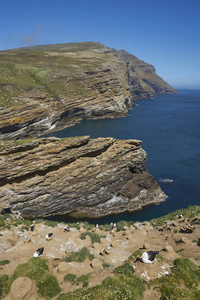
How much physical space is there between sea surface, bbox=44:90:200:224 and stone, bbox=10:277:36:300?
82.9 ft

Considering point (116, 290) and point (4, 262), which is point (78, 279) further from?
point (4, 262)

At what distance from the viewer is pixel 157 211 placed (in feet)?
129

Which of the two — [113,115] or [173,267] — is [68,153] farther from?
[113,115]

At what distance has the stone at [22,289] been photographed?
446 inches

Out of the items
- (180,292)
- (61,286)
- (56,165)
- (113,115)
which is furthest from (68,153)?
(113,115)

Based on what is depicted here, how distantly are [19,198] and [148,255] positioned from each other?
29642 mm

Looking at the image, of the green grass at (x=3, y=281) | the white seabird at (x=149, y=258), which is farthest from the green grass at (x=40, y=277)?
the white seabird at (x=149, y=258)

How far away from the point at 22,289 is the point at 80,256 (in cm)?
628

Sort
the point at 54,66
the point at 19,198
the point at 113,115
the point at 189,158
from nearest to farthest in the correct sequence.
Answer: the point at 19,198 < the point at 189,158 < the point at 113,115 < the point at 54,66

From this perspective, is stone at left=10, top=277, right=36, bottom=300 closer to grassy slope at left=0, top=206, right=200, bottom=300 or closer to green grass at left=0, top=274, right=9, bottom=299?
grassy slope at left=0, top=206, right=200, bottom=300

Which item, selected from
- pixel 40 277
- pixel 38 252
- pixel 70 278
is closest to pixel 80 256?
pixel 70 278

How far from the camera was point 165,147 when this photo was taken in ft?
235

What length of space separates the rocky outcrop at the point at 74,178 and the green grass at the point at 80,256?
1917 cm

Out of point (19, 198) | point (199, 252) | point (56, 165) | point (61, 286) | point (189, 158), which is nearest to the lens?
point (61, 286)
